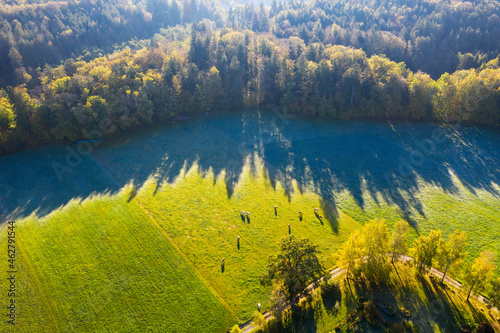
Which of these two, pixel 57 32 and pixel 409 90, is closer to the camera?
pixel 409 90

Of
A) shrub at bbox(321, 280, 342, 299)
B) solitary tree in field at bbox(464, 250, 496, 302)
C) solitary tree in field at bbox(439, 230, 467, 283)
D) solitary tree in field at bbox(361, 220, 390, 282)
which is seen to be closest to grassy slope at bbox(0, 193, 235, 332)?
shrub at bbox(321, 280, 342, 299)

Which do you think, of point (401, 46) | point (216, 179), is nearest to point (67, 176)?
point (216, 179)

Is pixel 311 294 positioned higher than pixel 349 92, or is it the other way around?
pixel 349 92

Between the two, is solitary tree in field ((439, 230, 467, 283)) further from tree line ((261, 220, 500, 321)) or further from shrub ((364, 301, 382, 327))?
shrub ((364, 301, 382, 327))

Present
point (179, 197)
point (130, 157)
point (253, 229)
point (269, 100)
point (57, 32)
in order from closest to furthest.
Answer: point (253, 229) → point (179, 197) → point (130, 157) → point (269, 100) → point (57, 32)

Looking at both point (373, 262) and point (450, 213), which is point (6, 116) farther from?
point (450, 213)

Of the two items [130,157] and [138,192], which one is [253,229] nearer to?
[138,192]
